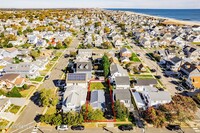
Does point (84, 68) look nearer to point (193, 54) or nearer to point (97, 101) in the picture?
point (97, 101)

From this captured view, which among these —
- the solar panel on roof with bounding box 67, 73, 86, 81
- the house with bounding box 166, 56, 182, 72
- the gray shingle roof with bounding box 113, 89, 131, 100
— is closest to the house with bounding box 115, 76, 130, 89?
the gray shingle roof with bounding box 113, 89, 131, 100

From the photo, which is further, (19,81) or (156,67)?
(156,67)

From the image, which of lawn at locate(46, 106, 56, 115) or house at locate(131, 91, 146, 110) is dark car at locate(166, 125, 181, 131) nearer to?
house at locate(131, 91, 146, 110)

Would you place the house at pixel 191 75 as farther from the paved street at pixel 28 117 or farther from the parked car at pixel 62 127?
the paved street at pixel 28 117

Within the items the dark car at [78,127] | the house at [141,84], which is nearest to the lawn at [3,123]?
the dark car at [78,127]

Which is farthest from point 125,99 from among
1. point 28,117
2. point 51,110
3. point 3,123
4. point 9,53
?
point 9,53

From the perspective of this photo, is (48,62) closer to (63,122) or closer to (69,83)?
(69,83)
